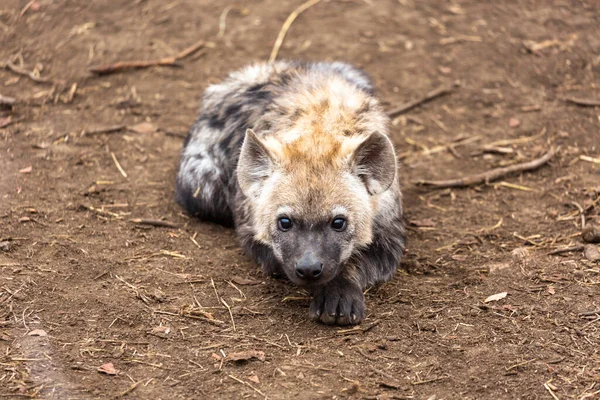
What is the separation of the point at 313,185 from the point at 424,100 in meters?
3.11

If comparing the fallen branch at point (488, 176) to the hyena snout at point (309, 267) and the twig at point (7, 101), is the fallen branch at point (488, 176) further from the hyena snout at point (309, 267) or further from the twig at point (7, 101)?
the twig at point (7, 101)

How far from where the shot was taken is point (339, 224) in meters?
3.98

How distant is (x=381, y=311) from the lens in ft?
13.6

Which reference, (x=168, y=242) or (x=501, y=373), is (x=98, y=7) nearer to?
(x=168, y=242)

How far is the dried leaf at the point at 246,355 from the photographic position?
143 inches

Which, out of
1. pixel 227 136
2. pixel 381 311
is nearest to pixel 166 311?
pixel 381 311

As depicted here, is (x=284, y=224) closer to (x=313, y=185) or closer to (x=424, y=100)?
(x=313, y=185)

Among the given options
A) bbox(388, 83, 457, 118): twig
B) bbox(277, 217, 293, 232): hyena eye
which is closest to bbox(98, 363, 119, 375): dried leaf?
bbox(277, 217, 293, 232): hyena eye

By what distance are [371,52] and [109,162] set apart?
2669 millimetres

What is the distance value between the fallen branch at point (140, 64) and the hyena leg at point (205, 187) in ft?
6.03

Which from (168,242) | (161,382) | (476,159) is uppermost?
(161,382)

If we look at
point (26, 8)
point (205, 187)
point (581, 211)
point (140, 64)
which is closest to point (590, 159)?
point (581, 211)

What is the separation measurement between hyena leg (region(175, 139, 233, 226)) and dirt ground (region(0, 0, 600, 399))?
0.09 meters

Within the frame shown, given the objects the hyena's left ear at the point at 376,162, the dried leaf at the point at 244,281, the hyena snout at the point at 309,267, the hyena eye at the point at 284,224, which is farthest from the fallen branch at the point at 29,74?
the hyena snout at the point at 309,267
